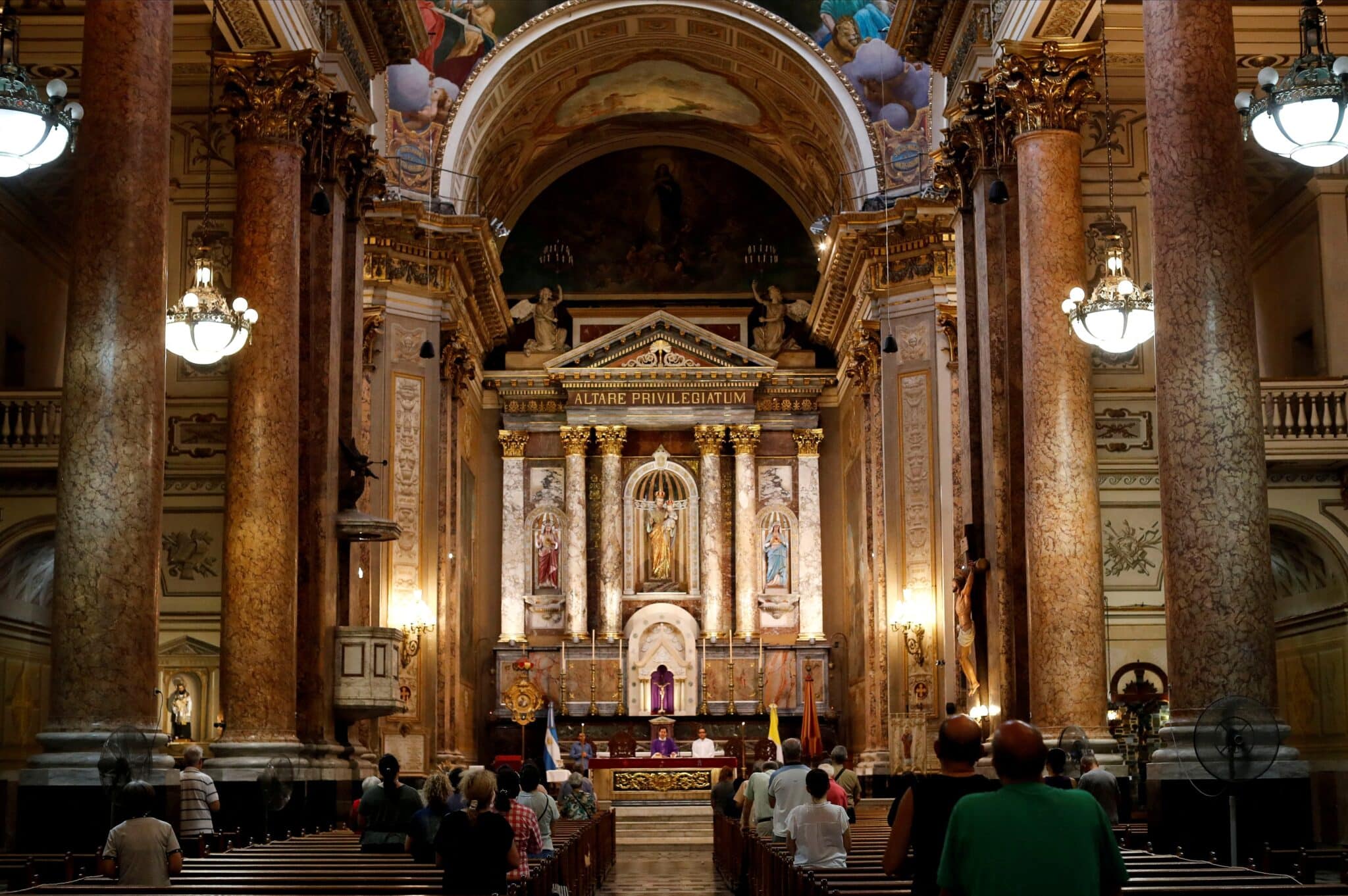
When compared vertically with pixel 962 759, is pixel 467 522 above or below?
above

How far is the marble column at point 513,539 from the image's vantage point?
3631 centimetres

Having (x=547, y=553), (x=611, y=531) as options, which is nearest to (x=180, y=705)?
(x=547, y=553)

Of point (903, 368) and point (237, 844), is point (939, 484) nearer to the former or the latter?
point (903, 368)

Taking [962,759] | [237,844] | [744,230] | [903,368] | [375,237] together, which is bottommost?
[237,844]

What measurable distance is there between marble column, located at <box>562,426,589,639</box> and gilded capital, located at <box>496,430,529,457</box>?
0.90 m

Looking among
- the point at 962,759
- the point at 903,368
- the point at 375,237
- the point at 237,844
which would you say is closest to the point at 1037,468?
the point at 237,844

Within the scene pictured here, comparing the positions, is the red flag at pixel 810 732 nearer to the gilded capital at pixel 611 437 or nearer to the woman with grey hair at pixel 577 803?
the gilded capital at pixel 611 437

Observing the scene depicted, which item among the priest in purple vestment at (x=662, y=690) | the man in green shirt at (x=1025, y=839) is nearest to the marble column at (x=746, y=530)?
the priest in purple vestment at (x=662, y=690)

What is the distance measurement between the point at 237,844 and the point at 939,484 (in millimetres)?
15432

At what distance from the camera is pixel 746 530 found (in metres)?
36.4

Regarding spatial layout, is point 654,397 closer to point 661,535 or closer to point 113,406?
point 661,535

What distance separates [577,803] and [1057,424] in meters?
8.42

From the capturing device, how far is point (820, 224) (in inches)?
1331

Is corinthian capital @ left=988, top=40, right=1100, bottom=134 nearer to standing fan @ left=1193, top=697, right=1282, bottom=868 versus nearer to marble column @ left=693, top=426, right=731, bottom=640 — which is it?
standing fan @ left=1193, top=697, right=1282, bottom=868
